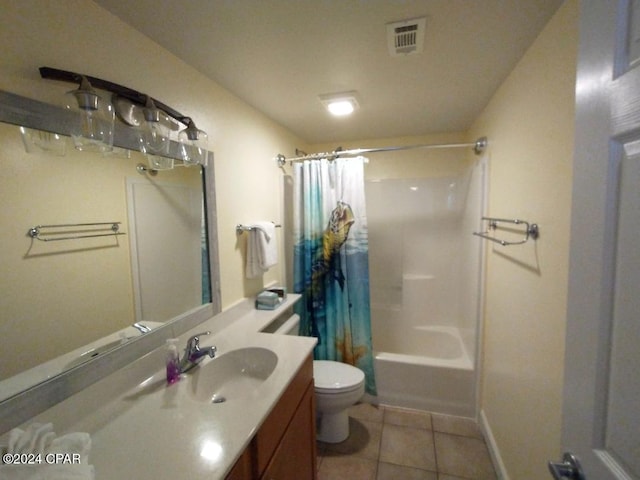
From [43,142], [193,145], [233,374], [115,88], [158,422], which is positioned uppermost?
[115,88]

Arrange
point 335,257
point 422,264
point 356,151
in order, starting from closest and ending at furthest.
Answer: point 356,151 → point 335,257 → point 422,264

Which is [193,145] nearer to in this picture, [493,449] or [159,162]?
[159,162]

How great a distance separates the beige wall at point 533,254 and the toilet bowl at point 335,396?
89 cm

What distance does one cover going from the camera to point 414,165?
113 inches

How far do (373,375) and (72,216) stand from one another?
2250mm

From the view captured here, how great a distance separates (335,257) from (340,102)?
1.18 metres

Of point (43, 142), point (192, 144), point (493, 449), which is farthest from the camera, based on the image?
point (493, 449)

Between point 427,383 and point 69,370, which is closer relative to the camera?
point 69,370

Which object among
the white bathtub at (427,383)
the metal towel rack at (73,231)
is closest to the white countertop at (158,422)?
the metal towel rack at (73,231)

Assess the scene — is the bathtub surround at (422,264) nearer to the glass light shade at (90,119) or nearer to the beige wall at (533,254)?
the beige wall at (533,254)

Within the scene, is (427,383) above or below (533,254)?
below

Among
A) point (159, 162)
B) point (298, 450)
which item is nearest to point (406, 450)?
point (298, 450)

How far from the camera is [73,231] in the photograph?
953 mm

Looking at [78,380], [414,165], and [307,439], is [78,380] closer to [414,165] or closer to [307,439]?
[307,439]
